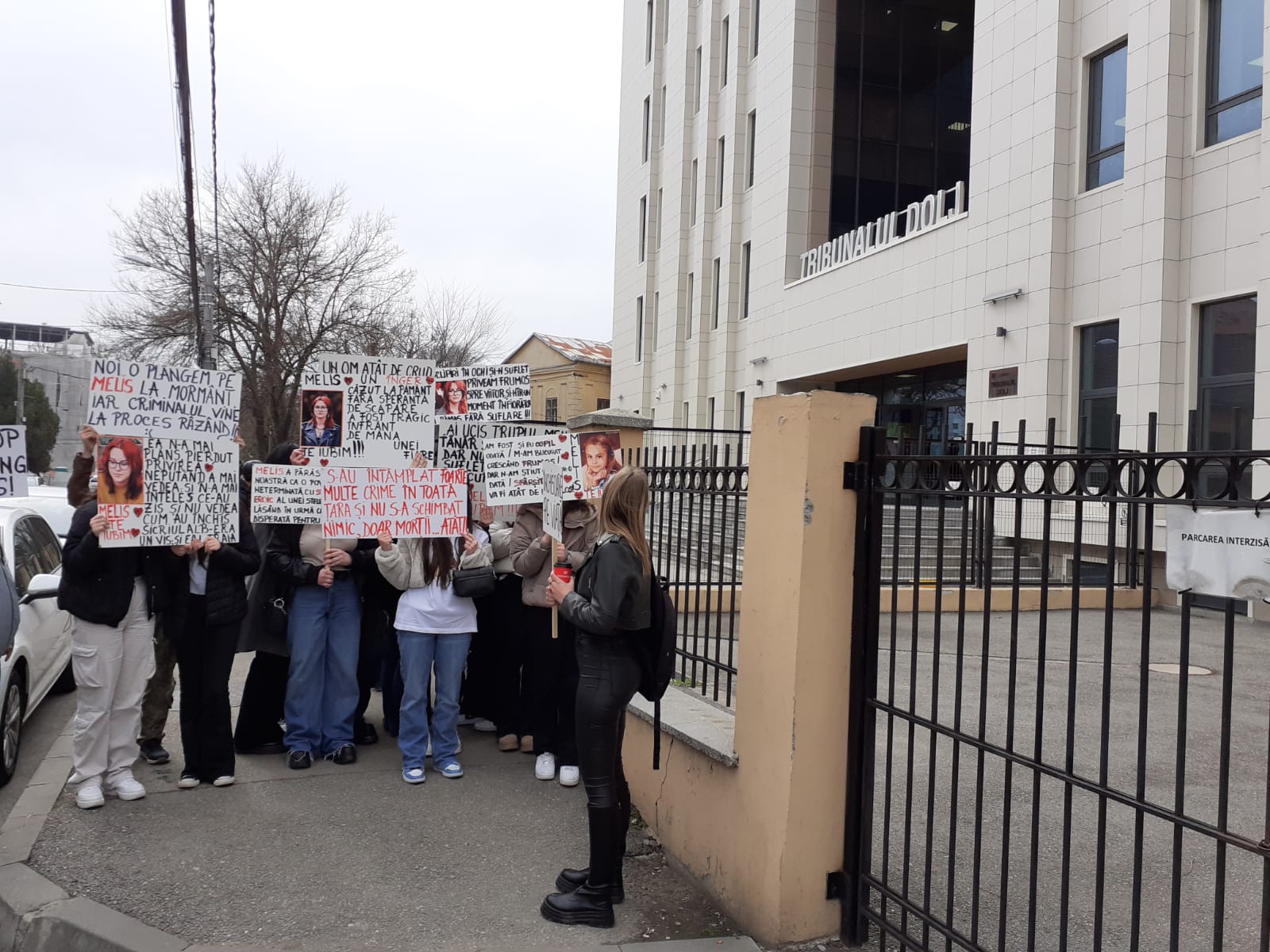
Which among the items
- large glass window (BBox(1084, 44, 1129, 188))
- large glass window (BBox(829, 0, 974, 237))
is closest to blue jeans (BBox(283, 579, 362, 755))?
large glass window (BBox(1084, 44, 1129, 188))

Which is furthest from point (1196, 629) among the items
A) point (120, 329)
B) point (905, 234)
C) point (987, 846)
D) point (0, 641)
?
point (120, 329)

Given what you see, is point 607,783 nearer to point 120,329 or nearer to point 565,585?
point 565,585

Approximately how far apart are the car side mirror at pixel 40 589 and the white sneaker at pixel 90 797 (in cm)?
152

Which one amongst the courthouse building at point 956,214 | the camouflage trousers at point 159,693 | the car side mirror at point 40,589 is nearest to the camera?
the camouflage trousers at point 159,693

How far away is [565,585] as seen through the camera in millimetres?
4062

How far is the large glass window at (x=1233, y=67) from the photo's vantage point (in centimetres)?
1298

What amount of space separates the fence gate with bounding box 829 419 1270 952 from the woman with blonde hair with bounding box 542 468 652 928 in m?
0.88

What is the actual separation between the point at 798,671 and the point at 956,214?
16.9m

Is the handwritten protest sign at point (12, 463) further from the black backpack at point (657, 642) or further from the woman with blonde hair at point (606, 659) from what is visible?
the black backpack at point (657, 642)

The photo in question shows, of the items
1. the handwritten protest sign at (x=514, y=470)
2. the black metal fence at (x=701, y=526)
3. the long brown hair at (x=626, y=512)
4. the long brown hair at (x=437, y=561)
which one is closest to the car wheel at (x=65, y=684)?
the long brown hair at (x=437, y=561)

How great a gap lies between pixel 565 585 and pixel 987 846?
99.9 inches

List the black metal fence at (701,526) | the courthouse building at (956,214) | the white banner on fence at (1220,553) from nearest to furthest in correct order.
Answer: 1. the white banner on fence at (1220,553)
2. the black metal fence at (701,526)
3. the courthouse building at (956,214)

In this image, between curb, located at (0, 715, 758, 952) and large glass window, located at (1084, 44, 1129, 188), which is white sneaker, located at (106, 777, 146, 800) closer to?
curb, located at (0, 715, 758, 952)

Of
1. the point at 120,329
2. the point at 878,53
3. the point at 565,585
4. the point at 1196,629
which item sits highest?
the point at 878,53
